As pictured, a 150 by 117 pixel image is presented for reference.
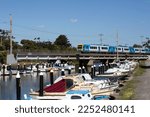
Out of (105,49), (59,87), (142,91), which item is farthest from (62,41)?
(142,91)

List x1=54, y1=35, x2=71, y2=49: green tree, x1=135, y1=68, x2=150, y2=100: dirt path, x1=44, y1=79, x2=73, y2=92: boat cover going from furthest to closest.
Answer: x1=54, y1=35, x2=71, y2=49: green tree, x1=44, y1=79, x2=73, y2=92: boat cover, x1=135, y1=68, x2=150, y2=100: dirt path

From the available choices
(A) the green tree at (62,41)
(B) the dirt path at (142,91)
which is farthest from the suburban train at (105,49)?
(B) the dirt path at (142,91)

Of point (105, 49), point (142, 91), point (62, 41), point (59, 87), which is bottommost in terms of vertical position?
point (59, 87)

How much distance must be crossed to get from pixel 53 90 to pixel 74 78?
14.1 ft

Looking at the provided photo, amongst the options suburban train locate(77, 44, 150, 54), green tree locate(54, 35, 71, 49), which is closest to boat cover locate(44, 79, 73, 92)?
suburban train locate(77, 44, 150, 54)

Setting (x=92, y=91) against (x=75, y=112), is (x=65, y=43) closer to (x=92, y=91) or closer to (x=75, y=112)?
(x=92, y=91)

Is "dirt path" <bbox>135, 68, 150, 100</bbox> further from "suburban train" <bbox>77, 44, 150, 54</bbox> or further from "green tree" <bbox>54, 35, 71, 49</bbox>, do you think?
"green tree" <bbox>54, 35, 71, 49</bbox>

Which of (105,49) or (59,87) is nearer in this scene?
(59,87)

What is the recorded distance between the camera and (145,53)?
519 feet

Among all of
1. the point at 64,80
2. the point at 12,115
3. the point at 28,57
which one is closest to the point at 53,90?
the point at 64,80

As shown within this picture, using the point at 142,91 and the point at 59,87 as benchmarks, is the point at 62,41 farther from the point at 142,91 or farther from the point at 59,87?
the point at 142,91

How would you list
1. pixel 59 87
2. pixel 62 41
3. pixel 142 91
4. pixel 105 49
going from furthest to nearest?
1. pixel 62 41
2. pixel 105 49
3. pixel 59 87
4. pixel 142 91

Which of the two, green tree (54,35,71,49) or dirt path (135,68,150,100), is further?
green tree (54,35,71,49)

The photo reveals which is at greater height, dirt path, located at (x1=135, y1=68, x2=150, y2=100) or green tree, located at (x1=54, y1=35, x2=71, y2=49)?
green tree, located at (x1=54, y1=35, x2=71, y2=49)
